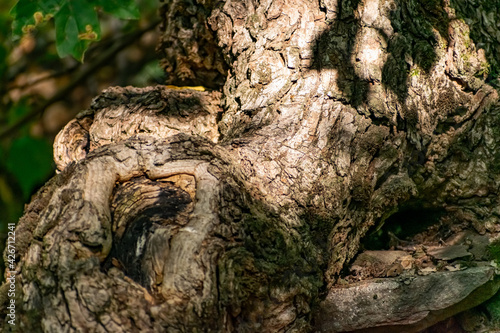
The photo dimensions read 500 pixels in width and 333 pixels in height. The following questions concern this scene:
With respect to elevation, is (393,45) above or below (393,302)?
above

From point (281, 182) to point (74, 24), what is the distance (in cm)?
97

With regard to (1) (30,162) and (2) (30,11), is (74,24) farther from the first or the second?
(1) (30,162)

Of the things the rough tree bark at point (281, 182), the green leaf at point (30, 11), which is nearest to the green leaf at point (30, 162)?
the rough tree bark at point (281, 182)

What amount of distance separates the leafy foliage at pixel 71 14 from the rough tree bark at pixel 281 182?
419mm

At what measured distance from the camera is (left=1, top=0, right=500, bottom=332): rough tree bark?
1.52 metres

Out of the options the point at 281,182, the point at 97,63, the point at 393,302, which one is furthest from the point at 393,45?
the point at 97,63

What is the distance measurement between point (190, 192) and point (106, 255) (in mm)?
364

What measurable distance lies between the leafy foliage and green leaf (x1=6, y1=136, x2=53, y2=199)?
1.56 m

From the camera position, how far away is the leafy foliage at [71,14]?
6.01 feet

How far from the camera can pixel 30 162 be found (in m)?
3.30

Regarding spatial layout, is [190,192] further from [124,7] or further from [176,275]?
[124,7]

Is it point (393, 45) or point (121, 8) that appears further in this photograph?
point (393, 45)

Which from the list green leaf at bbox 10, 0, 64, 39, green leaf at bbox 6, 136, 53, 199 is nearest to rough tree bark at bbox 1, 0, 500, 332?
green leaf at bbox 10, 0, 64, 39

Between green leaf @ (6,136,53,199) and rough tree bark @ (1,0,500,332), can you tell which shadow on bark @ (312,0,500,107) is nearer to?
rough tree bark @ (1,0,500,332)
